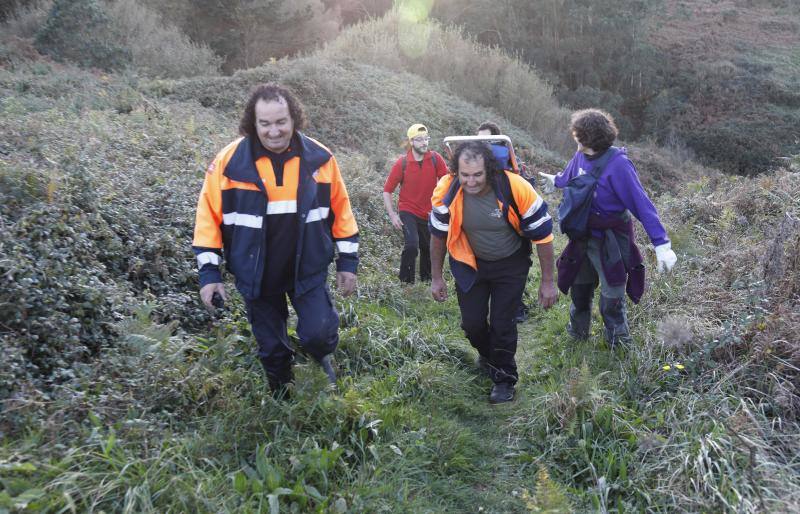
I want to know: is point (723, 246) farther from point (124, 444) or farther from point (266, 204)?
point (124, 444)

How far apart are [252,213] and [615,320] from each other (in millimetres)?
3029

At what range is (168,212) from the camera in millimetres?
6047

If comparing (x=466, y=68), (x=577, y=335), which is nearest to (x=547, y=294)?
(x=577, y=335)

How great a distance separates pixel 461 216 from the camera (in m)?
4.83

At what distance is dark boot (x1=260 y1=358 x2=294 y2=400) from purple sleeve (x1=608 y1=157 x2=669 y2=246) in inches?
106

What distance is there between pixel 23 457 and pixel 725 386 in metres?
3.80

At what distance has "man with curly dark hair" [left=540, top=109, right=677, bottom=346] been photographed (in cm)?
493

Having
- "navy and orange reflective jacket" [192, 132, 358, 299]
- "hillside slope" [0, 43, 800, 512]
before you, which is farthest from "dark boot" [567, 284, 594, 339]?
"navy and orange reflective jacket" [192, 132, 358, 299]

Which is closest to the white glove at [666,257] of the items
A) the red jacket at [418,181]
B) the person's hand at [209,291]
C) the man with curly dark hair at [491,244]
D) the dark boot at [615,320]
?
the dark boot at [615,320]

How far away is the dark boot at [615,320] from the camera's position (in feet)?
17.3

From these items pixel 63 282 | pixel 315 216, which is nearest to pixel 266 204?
pixel 315 216

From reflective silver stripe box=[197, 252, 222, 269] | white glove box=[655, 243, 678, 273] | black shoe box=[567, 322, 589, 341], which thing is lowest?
black shoe box=[567, 322, 589, 341]

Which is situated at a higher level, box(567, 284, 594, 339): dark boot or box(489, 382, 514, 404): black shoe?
box(567, 284, 594, 339): dark boot

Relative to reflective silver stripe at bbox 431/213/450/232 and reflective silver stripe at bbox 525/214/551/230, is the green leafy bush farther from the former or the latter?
reflective silver stripe at bbox 525/214/551/230
